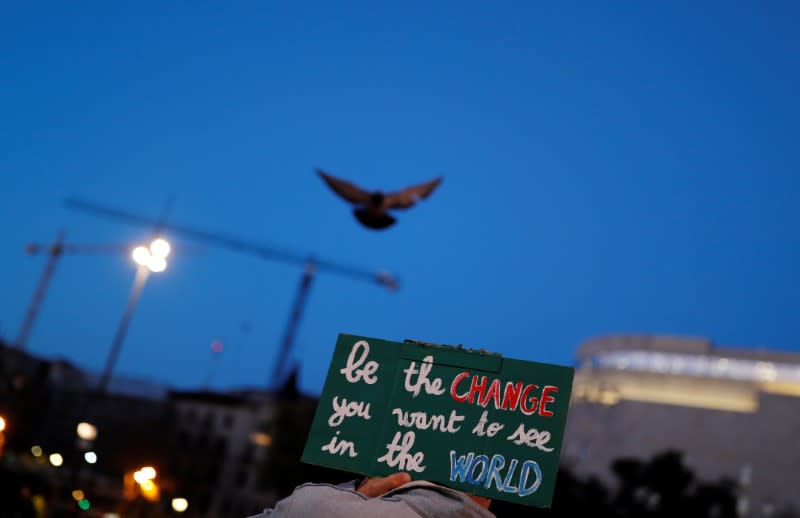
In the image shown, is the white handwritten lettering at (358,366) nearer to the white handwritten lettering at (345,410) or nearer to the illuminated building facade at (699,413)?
the white handwritten lettering at (345,410)

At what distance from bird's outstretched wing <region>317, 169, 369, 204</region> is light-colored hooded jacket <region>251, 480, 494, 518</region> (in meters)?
12.5

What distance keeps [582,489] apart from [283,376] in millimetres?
51528

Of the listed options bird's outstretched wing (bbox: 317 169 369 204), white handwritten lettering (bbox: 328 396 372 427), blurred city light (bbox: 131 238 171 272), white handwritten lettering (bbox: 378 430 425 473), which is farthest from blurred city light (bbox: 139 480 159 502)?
white handwritten lettering (bbox: 378 430 425 473)

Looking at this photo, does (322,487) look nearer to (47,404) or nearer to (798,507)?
(47,404)

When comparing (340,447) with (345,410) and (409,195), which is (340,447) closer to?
(345,410)

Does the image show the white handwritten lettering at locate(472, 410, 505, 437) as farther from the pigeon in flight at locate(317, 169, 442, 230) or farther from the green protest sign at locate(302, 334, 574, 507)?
the pigeon in flight at locate(317, 169, 442, 230)

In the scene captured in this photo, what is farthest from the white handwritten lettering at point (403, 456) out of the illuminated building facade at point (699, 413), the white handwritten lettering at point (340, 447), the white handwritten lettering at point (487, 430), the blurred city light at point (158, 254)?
the illuminated building facade at point (699, 413)

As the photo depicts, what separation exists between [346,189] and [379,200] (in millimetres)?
2509

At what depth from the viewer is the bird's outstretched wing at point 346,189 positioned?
54.7 feet

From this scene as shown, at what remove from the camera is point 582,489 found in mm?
57906

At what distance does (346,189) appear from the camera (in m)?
17.3

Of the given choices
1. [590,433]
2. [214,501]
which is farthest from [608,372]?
[214,501]

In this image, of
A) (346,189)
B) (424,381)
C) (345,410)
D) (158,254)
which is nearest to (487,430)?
(424,381)

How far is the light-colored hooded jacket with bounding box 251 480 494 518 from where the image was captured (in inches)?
149
